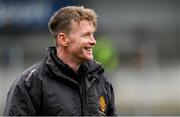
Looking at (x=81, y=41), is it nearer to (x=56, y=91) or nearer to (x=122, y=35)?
(x=56, y=91)

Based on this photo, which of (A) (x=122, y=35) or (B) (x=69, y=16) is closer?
(B) (x=69, y=16)

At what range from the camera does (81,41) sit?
529 cm

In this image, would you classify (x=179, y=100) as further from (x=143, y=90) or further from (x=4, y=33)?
(x=4, y=33)

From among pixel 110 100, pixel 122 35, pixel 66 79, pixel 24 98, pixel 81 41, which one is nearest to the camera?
pixel 24 98

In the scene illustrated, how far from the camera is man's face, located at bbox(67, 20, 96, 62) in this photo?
526 centimetres

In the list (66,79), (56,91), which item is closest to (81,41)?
(66,79)

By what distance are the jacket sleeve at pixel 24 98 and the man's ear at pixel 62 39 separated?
36 cm

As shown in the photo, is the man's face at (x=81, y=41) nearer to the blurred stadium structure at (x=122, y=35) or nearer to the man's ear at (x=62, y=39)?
the man's ear at (x=62, y=39)

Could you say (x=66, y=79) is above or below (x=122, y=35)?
above

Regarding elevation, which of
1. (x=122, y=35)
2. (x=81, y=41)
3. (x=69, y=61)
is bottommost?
(x=122, y=35)

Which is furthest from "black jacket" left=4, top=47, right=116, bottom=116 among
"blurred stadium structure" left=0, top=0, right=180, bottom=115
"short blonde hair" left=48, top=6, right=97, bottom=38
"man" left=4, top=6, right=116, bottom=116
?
"blurred stadium structure" left=0, top=0, right=180, bottom=115

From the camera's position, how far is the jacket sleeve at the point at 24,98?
5066mm

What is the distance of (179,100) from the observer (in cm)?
1989

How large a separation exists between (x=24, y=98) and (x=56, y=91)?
213mm
